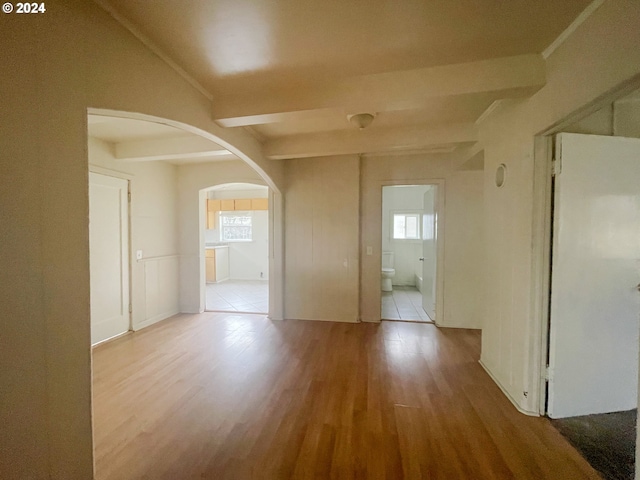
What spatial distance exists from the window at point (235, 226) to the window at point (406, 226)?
4.13 meters

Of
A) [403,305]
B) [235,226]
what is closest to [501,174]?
[403,305]

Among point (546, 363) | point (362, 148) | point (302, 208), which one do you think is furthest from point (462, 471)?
point (302, 208)

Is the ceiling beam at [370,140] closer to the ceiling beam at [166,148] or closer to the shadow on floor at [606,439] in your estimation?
the ceiling beam at [166,148]

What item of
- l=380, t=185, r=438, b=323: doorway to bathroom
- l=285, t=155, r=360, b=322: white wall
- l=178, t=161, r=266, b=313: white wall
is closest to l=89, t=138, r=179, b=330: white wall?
l=178, t=161, r=266, b=313: white wall

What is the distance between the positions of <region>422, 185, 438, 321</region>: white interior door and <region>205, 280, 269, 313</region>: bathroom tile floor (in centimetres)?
273

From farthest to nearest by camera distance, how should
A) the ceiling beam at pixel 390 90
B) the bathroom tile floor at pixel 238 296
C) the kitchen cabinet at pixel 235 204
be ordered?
1. the kitchen cabinet at pixel 235 204
2. the bathroom tile floor at pixel 238 296
3. the ceiling beam at pixel 390 90

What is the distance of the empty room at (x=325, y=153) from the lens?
1057 mm

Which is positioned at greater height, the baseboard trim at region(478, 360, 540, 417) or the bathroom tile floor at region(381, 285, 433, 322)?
the baseboard trim at region(478, 360, 540, 417)

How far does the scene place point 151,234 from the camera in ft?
13.0

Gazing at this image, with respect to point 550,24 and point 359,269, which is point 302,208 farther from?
point 550,24

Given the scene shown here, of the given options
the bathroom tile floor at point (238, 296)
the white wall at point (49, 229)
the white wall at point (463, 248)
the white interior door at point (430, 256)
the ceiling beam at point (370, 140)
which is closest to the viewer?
the white wall at point (49, 229)

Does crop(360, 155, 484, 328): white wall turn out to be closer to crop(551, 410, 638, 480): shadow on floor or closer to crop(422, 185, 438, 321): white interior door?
crop(422, 185, 438, 321): white interior door

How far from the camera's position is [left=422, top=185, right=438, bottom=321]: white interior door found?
383 cm

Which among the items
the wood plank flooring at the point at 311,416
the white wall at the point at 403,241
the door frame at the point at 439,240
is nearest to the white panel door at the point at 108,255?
the wood plank flooring at the point at 311,416
